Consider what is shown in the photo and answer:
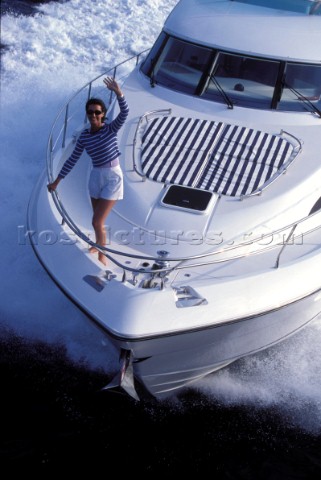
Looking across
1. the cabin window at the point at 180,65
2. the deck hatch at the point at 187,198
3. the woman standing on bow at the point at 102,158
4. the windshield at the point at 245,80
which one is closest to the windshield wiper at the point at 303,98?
the windshield at the point at 245,80

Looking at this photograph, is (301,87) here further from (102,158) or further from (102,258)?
(102,258)

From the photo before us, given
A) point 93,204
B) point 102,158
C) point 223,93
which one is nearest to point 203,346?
point 93,204

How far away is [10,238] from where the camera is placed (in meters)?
7.66

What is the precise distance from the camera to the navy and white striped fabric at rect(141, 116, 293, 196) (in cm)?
598

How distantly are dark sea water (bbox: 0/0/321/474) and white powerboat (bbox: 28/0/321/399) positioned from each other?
353 millimetres

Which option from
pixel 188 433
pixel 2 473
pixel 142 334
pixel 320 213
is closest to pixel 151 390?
pixel 188 433

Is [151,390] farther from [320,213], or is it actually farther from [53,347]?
[320,213]

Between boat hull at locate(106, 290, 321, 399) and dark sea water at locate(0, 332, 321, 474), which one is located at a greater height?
boat hull at locate(106, 290, 321, 399)

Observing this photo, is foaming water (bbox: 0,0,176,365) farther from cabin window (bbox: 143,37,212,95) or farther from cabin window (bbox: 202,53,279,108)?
cabin window (bbox: 202,53,279,108)

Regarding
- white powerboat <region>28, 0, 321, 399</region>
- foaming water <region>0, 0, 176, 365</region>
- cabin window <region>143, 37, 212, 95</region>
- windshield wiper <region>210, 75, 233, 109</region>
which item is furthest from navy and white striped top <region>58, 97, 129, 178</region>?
cabin window <region>143, 37, 212, 95</region>

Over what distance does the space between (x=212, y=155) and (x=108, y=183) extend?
1.18m

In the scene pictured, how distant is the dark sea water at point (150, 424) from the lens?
5.56 metres

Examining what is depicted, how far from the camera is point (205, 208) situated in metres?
5.73

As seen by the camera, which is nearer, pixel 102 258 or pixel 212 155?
pixel 102 258
